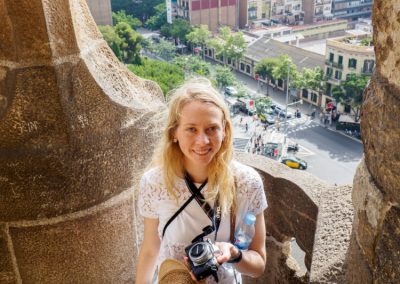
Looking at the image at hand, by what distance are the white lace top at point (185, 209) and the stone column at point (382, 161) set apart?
581 millimetres

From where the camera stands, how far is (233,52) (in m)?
30.3

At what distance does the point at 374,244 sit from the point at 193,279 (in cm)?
61

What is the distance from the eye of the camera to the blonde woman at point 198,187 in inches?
68.6

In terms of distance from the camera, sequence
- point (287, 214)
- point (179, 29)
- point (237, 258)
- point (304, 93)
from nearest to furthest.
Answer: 1. point (237, 258)
2. point (287, 214)
3. point (304, 93)
4. point (179, 29)

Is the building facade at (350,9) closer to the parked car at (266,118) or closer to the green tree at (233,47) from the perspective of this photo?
the green tree at (233,47)

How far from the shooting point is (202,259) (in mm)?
1536

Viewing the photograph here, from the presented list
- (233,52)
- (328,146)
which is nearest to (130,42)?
(233,52)

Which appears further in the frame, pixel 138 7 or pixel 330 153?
pixel 138 7

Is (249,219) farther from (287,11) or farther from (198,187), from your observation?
(287,11)

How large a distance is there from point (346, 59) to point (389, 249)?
2269cm

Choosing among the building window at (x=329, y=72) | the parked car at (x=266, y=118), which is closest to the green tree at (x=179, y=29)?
the parked car at (x=266, y=118)

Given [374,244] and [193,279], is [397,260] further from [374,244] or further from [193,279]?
[193,279]

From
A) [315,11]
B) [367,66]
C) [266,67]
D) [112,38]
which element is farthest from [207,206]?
[315,11]

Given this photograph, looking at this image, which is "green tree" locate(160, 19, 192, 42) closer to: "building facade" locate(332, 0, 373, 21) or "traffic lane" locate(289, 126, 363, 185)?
"building facade" locate(332, 0, 373, 21)
